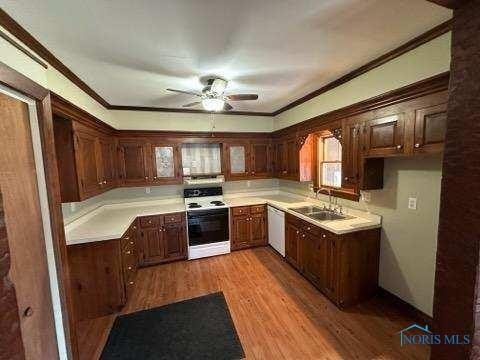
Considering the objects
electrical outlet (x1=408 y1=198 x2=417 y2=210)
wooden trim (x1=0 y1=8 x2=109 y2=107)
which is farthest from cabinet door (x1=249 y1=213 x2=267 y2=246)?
wooden trim (x1=0 y1=8 x2=109 y2=107)

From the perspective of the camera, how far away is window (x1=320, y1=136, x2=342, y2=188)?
3138 mm

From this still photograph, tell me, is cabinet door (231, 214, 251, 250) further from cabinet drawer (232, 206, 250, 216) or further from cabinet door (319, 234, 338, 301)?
cabinet door (319, 234, 338, 301)

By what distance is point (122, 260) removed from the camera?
8.18 feet

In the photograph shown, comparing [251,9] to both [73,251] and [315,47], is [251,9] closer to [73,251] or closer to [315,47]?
[315,47]

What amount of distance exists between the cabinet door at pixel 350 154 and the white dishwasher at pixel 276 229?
122cm

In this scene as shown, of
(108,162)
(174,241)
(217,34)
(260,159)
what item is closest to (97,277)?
(174,241)

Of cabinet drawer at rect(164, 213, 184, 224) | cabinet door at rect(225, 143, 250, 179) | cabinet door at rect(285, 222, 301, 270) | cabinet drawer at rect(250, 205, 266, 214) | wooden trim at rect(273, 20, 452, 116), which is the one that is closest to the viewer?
wooden trim at rect(273, 20, 452, 116)

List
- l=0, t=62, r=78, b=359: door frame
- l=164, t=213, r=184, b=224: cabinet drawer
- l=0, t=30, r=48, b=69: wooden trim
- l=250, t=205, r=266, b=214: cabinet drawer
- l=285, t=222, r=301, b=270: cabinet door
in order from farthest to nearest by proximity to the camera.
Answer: l=250, t=205, r=266, b=214: cabinet drawer → l=164, t=213, r=184, b=224: cabinet drawer → l=285, t=222, r=301, b=270: cabinet door → l=0, t=62, r=78, b=359: door frame → l=0, t=30, r=48, b=69: wooden trim

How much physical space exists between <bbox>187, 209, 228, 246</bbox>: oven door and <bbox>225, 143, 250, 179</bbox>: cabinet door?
0.80 meters

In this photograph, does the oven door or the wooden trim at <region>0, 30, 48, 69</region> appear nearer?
the wooden trim at <region>0, 30, 48, 69</region>

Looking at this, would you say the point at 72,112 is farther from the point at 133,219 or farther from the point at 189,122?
the point at 189,122

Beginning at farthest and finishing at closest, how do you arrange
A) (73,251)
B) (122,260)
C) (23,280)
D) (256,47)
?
(122,260)
(73,251)
(256,47)
(23,280)

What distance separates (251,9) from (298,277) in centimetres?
306

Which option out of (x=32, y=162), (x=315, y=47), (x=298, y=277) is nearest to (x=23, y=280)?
(x=32, y=162)
